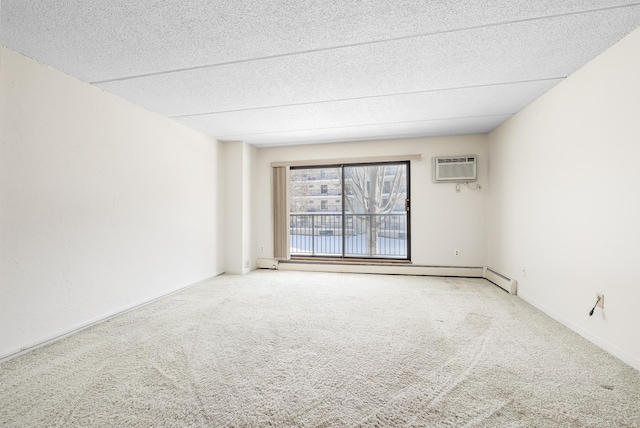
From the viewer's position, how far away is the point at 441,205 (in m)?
4.29

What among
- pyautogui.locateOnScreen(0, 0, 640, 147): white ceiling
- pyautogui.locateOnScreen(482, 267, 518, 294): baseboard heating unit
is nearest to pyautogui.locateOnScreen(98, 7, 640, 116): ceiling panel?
pyautogui.locateOnScreen(0, 0, 640, 147): white ceiling

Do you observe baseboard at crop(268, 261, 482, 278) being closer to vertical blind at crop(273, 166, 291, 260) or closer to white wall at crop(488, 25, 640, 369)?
Answer: vertical blind at crop(273, 166, 291, 260)

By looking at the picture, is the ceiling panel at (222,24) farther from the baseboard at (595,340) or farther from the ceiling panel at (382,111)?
the baseboard at (595,340)

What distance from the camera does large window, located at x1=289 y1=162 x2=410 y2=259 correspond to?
192 inches

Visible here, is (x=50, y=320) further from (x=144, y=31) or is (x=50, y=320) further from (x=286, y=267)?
(x=286, y=267)

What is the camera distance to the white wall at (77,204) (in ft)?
6.25

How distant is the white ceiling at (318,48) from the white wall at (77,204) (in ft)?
0.94

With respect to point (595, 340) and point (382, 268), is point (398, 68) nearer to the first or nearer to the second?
point (595, 340)

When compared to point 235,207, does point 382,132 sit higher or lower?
higher

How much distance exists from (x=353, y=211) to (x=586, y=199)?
331 cm

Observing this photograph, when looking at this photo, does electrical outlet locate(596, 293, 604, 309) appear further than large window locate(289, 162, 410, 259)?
No

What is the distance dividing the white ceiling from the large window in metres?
2.01

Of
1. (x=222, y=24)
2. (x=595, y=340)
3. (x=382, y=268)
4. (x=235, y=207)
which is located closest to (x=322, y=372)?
(x=595, y=340)

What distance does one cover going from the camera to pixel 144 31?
67.3 inches
